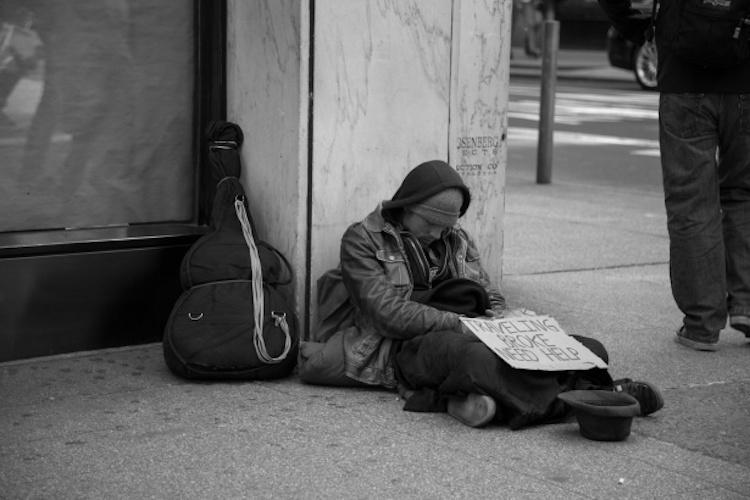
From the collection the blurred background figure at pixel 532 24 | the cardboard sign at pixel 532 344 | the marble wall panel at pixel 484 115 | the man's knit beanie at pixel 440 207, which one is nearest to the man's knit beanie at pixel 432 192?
the man's knit beanie at pixel 440 207

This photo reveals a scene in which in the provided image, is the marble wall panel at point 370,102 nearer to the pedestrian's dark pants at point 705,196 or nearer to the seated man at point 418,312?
the seated man at point 418,312

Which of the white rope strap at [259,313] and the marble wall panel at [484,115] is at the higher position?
the marble wall panel at [484,115]

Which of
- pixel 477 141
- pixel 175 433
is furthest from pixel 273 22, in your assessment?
pixel 175 433

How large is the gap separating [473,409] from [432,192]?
840 millimetres

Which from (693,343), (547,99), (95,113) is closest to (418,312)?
(693,343)

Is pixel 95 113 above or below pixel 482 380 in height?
above

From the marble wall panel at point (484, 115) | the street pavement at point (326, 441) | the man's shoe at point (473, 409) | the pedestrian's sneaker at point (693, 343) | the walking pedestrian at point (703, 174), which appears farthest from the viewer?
the marble wall panel at point (484, 115)

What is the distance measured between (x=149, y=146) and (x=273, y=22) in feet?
2.53

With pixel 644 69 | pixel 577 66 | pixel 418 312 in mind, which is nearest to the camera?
pixel 418 312

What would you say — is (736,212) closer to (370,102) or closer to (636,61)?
(370,102)

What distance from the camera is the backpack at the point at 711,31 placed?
5.55m

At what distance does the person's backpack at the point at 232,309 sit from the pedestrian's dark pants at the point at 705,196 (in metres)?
1.72

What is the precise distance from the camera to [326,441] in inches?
176

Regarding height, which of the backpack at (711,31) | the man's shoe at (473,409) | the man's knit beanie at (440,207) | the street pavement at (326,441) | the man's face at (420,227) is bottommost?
the street pavement at (326,441)
